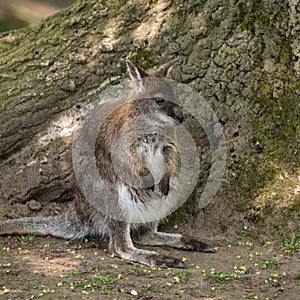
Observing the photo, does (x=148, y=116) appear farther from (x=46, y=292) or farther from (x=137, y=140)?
(x=46, y=292)

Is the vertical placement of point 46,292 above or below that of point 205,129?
below

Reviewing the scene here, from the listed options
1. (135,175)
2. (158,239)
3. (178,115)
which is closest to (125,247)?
(158,239)

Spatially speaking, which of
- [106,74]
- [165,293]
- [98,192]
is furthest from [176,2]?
[165,293]

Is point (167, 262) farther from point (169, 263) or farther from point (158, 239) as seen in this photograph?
point (158, 239)

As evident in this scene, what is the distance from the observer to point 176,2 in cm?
609

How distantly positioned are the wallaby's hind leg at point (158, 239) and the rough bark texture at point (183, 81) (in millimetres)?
324

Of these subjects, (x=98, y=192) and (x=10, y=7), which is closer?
(x=98, y=192)

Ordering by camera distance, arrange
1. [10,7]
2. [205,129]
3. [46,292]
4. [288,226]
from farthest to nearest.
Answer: [10,7] → [205,129] → [288,226] → [46,292]

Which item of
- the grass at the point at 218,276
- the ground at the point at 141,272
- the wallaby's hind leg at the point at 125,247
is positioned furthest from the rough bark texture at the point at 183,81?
the grass at the point at 218,276

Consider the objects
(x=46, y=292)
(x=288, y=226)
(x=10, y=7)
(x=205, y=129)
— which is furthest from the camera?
(x=10, y=7)

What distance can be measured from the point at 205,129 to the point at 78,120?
3.95 feet

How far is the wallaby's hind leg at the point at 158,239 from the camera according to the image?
562 centimetres

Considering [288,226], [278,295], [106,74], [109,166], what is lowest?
[278,295]

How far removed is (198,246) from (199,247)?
0.5 inches
